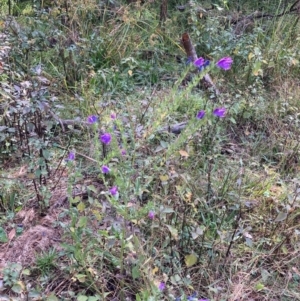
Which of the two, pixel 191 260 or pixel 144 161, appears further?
pixel 144 161

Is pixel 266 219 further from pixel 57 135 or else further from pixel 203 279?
pixel 57 135

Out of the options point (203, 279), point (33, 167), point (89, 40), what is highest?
point (89, 40)

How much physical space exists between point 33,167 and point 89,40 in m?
1.57

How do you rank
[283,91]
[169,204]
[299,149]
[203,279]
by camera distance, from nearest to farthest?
[203,279] → [169,204] → [299,149] → [283,91]

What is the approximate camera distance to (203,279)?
5.64ft

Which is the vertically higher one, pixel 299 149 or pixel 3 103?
pixel 3 103

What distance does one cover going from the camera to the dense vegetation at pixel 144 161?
164 centimetres

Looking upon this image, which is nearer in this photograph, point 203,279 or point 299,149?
point 203,279

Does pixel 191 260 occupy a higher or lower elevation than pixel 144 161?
lower

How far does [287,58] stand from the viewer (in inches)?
124

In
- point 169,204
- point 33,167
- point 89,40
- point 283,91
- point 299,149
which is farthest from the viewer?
point 89,40

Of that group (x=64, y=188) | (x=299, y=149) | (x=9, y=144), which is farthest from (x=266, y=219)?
(x=9, y=144)

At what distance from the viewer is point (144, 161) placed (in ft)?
6.55

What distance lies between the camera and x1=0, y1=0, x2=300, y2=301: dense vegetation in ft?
5.39
